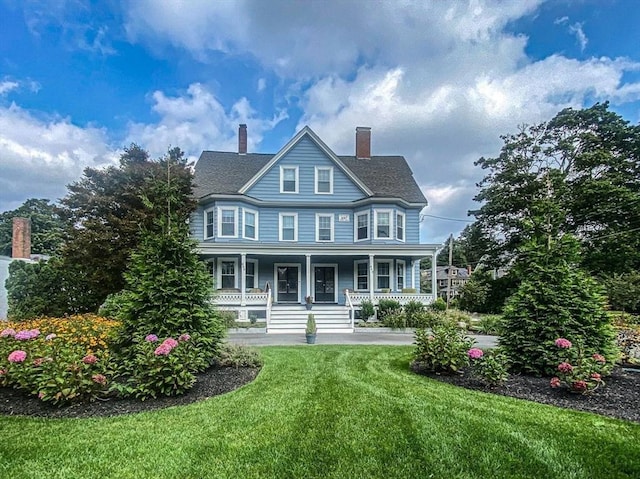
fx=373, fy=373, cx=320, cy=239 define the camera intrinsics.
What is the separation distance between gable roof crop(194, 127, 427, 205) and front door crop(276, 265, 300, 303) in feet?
16.2

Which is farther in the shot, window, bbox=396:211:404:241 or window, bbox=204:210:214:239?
window, bbox=396:211:404:241

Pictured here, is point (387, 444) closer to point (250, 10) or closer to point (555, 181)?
point (250, 10)

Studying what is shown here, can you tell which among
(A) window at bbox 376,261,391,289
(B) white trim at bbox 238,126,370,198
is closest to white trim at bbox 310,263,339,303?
(A) window at bbox 376,261,391,289

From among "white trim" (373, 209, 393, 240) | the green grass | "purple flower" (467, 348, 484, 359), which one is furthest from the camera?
"white trim" (373, 209, 393, 240)

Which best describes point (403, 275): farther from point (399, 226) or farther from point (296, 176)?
point (296, 176)

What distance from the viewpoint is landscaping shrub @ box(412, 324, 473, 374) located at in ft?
21.5

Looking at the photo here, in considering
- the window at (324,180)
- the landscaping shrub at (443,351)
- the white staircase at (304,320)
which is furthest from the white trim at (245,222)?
the landscaping shrub at (443,351)

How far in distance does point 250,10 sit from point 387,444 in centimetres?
973

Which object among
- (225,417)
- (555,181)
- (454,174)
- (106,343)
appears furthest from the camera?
(454,174)

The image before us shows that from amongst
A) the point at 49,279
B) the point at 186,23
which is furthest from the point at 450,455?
the point at 49,279

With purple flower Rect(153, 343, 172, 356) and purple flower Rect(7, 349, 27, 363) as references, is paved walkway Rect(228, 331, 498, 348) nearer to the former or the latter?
purple flower Rect(153, 343, 172, 356)

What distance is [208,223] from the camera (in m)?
20.2

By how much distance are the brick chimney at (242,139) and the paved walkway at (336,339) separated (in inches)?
523

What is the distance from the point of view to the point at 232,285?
1981 centimetres
